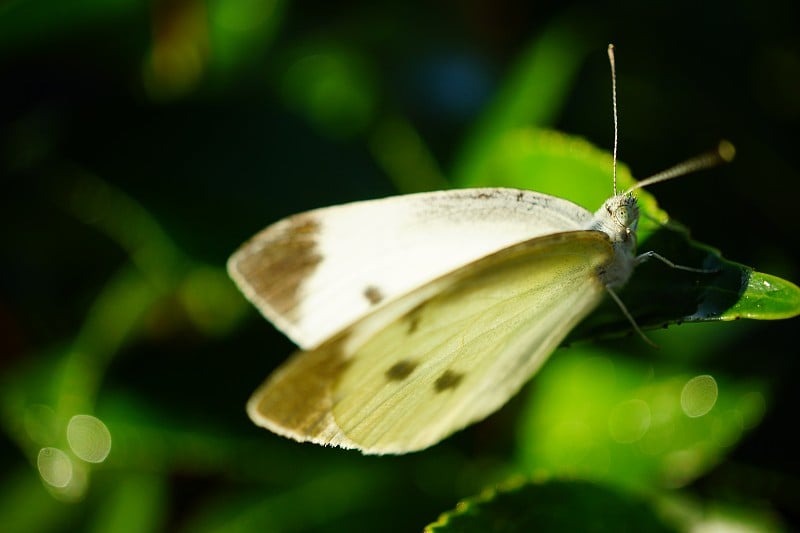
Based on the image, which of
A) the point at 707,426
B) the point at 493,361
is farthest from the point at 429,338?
the point at 707,426

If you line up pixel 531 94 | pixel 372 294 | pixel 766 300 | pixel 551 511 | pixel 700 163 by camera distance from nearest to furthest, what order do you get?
pixel 766 300
pixel 551 511
pixel 372 294
pixel 700 163
pixel 531 94

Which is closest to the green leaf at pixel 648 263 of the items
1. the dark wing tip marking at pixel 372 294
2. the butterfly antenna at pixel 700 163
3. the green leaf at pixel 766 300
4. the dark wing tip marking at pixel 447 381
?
the green leaf at pixel 766 300

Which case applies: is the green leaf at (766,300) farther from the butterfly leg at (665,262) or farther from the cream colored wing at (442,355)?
the cream colored wing at (442,355)

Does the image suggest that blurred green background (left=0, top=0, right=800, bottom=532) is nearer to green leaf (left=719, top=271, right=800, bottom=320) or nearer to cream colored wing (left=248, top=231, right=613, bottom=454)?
cream colored wing (left=248, top=231, right=613, bottom=454)

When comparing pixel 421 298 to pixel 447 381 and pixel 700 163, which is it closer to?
pixel 447 381

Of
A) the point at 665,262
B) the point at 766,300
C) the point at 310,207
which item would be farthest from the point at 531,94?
the point at 766,300

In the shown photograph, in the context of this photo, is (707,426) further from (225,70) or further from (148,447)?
(225,70)

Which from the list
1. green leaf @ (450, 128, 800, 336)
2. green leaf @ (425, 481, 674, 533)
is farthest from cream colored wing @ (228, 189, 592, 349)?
green leaf @ (425, 481, 674, 533)
